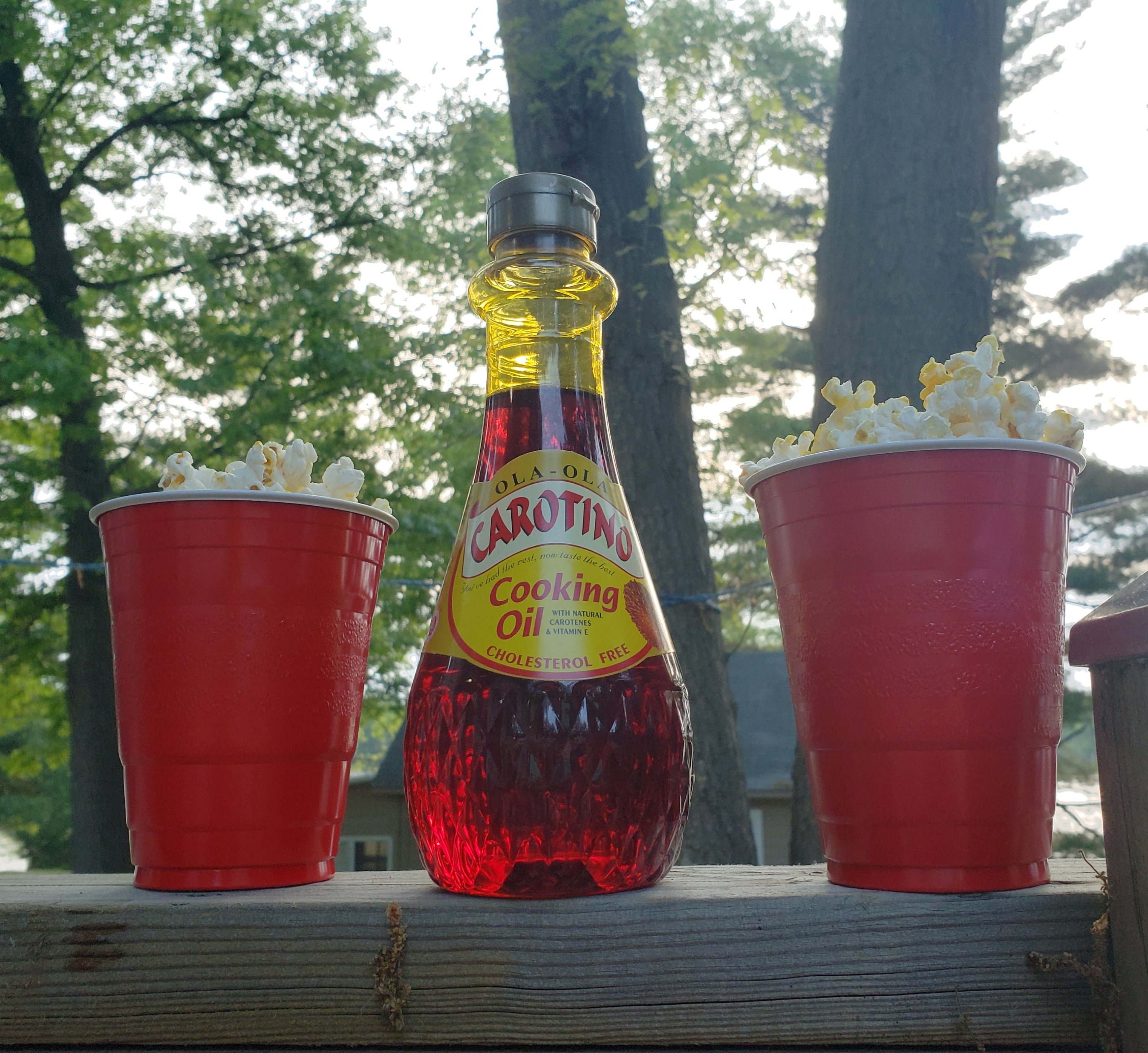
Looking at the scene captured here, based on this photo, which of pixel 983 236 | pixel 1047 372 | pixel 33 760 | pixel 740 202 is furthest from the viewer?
pixel 1047 372

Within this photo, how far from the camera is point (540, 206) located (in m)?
0.79

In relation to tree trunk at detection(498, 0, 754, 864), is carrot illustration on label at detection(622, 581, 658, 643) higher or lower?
lower

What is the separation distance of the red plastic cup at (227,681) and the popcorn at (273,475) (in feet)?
0.14

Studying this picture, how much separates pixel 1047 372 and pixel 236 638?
13207mm

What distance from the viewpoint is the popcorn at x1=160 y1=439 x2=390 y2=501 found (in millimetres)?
849

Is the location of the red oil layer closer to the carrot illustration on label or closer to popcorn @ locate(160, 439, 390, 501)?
the carrot illustration on label

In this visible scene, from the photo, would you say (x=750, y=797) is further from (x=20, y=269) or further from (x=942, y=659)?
(x=942, y=659)

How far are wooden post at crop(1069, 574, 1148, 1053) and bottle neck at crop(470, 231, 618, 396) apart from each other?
446mm

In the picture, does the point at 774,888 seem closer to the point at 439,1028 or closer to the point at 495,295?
the point at 439,1028

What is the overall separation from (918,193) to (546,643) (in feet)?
8.26

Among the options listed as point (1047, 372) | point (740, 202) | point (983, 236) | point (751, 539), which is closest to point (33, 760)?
point (751, 539)

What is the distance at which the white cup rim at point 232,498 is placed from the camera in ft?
2.62

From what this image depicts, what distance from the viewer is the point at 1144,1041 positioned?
0.62 m

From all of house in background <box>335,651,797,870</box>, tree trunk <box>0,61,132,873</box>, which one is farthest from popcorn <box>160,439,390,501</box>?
house in background <box>335,651,797,870</box>
